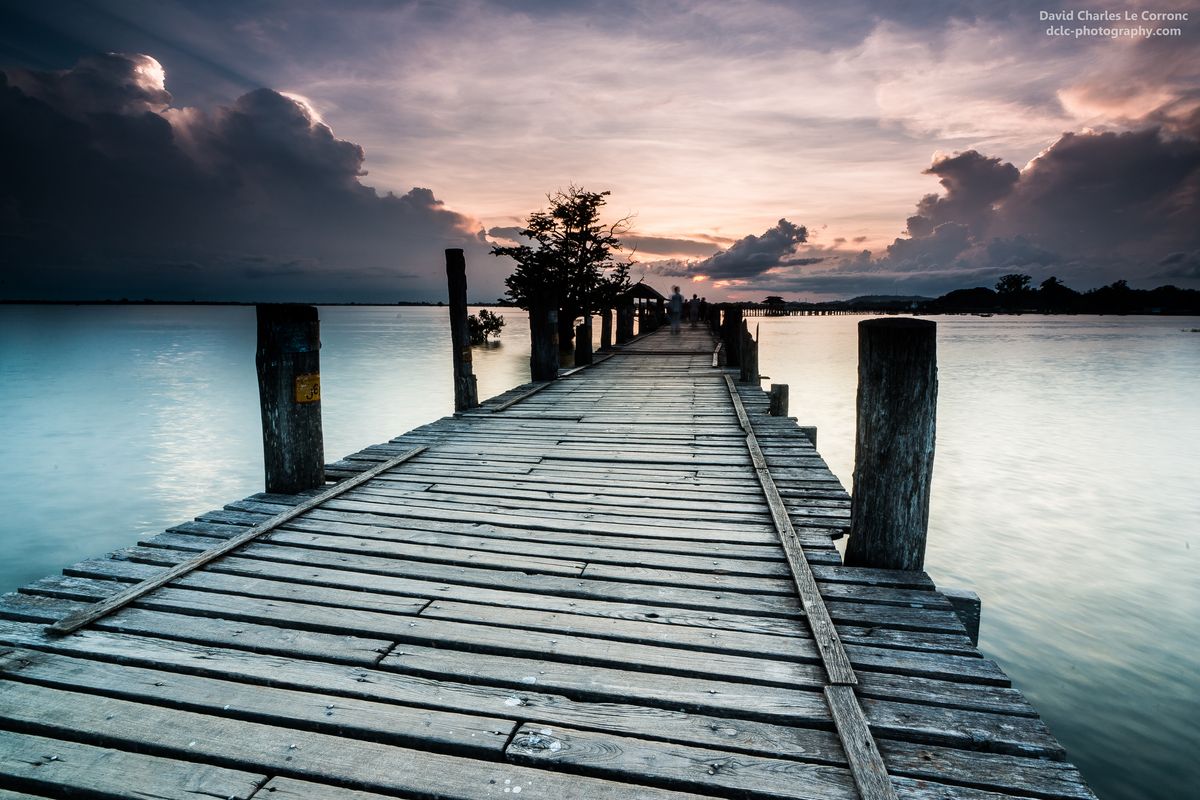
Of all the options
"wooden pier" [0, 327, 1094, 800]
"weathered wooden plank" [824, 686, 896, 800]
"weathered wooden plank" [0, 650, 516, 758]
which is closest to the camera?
"weathered wooden plank" [824, 686, 896, 800]

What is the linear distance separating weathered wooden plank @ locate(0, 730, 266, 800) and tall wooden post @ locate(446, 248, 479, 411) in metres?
6.94

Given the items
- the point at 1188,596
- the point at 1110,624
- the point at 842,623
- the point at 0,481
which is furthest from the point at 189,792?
the point at 0,481

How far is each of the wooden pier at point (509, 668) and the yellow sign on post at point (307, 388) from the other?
1013 mm

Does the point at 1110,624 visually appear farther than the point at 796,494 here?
Yes

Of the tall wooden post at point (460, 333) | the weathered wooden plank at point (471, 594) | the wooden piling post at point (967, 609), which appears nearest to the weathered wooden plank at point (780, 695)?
the weathered wooden plank at point (471, 594)

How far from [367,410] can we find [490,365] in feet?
45.9

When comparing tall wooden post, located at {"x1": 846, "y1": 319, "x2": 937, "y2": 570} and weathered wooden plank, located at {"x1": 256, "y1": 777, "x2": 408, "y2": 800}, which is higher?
tall wooden post, located at {"x1": 846, "y1": 319, "x2": 937, "y2": 570}

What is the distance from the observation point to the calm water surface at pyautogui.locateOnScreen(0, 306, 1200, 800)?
18.5 ft

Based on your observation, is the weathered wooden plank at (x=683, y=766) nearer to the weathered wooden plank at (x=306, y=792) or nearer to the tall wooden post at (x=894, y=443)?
the weathered wooden plank at (x=306, y=792)

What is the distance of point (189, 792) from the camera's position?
199 centimetres

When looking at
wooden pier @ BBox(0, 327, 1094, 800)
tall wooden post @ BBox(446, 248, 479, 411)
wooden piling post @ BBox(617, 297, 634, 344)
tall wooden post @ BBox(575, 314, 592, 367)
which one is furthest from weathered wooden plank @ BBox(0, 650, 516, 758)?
wooden piling post @ BBox(617, 297, 634, 344)

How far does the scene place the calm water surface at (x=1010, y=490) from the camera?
5625 mm

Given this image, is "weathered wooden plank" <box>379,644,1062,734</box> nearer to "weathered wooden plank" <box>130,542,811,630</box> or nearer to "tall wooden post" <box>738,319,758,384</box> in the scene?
"weathered wooden plank" <box>130,542,811,630</box>

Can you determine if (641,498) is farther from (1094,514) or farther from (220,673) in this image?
(1094,514)
